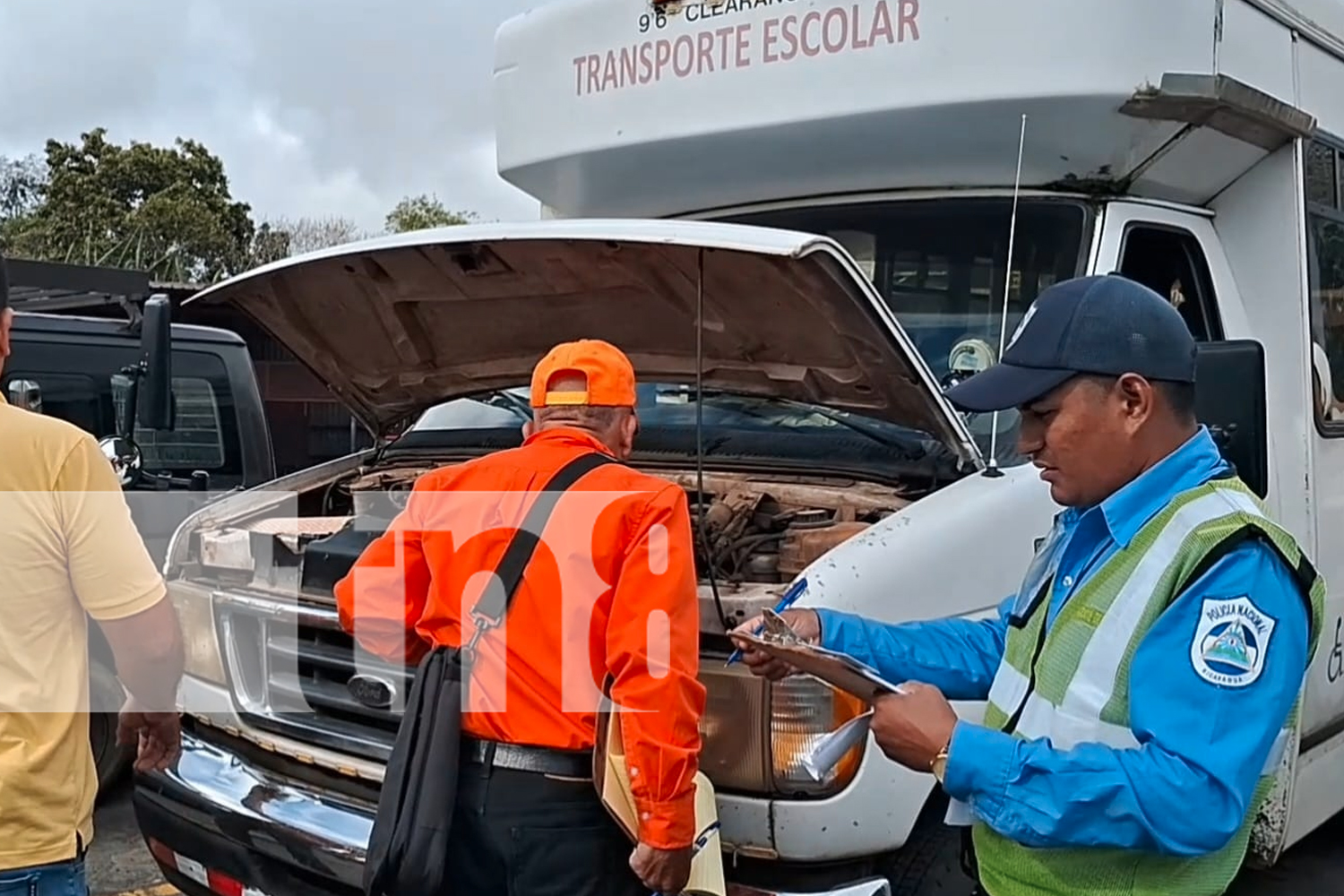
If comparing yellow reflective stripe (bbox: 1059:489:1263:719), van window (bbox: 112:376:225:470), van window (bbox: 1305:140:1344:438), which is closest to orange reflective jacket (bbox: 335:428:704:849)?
yellow reflective stripe (bbox: 1059:489:1263:719)

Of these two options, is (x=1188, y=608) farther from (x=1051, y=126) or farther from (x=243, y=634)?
(x=243, y=634)

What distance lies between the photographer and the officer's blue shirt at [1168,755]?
1.55 metres

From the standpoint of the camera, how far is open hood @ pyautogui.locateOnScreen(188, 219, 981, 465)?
2.91m

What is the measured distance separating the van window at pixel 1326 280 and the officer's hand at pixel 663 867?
256cm

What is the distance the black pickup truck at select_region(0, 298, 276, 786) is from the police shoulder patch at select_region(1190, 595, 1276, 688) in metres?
3.94

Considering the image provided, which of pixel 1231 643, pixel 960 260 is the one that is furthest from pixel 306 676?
pixel 1231 643

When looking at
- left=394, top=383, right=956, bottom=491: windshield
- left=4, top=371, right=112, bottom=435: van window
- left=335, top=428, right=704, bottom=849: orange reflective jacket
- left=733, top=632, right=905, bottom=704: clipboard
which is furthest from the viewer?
left=4, top=371, right=112, bottom=435: van window

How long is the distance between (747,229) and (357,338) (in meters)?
1.76

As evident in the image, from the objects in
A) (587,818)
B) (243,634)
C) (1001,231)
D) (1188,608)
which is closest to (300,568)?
(243,634)

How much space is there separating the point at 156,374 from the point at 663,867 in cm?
339

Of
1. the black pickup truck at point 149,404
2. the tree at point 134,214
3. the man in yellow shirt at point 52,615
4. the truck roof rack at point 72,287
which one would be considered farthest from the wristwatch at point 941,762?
the tree at point 134,214

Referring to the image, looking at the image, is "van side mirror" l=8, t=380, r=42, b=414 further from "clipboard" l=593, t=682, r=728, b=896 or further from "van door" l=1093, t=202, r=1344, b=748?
"van door" l=1093, t=202, r=1344, b=748

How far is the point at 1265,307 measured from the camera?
12.5 ft

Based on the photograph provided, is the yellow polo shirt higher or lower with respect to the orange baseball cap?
lower
